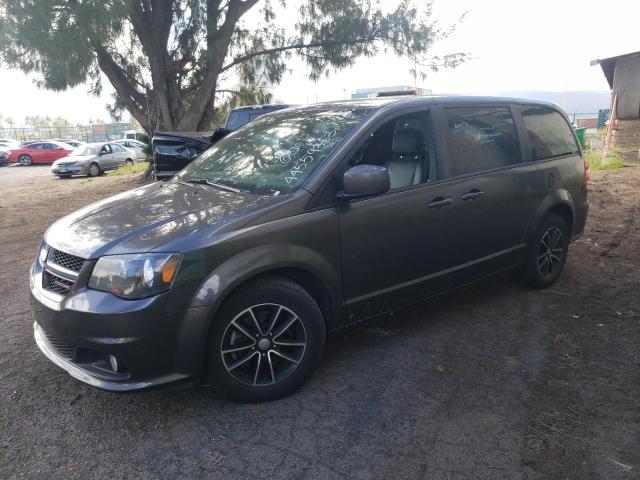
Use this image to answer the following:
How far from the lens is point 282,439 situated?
2.83 m

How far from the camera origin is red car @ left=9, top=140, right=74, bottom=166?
30.0 meters

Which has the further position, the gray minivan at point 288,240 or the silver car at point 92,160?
the silver car at point 92,160

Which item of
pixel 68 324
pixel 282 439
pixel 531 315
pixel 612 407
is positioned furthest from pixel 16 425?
pixel 531 315

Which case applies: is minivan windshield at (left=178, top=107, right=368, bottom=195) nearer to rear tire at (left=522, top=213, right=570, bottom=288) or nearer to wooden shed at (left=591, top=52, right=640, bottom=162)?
rear tire at (left=522, top=213, right=570, bottom=288)

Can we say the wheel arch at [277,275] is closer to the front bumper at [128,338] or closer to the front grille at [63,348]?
the front bumper at [128,338]

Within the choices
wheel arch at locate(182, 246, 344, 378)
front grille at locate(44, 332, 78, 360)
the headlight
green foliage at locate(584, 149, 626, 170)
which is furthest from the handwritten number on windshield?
green foliage at locate(584, 149, 626, 170)

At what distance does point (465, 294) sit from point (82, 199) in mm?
10674

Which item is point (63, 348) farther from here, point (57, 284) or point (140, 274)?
point (140, 274)

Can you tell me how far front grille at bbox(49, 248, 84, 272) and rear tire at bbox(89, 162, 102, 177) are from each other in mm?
19909

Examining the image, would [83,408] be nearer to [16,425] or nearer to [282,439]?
[16,425]

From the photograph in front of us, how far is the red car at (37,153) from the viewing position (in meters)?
30.0

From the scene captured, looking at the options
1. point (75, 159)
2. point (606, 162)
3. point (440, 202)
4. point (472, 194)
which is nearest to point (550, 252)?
point (472, 194)

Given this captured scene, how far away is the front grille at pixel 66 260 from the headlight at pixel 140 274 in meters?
0.26

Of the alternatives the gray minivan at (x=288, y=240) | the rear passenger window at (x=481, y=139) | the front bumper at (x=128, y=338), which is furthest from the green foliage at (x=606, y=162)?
the front bumper at (x=128, y=338)
